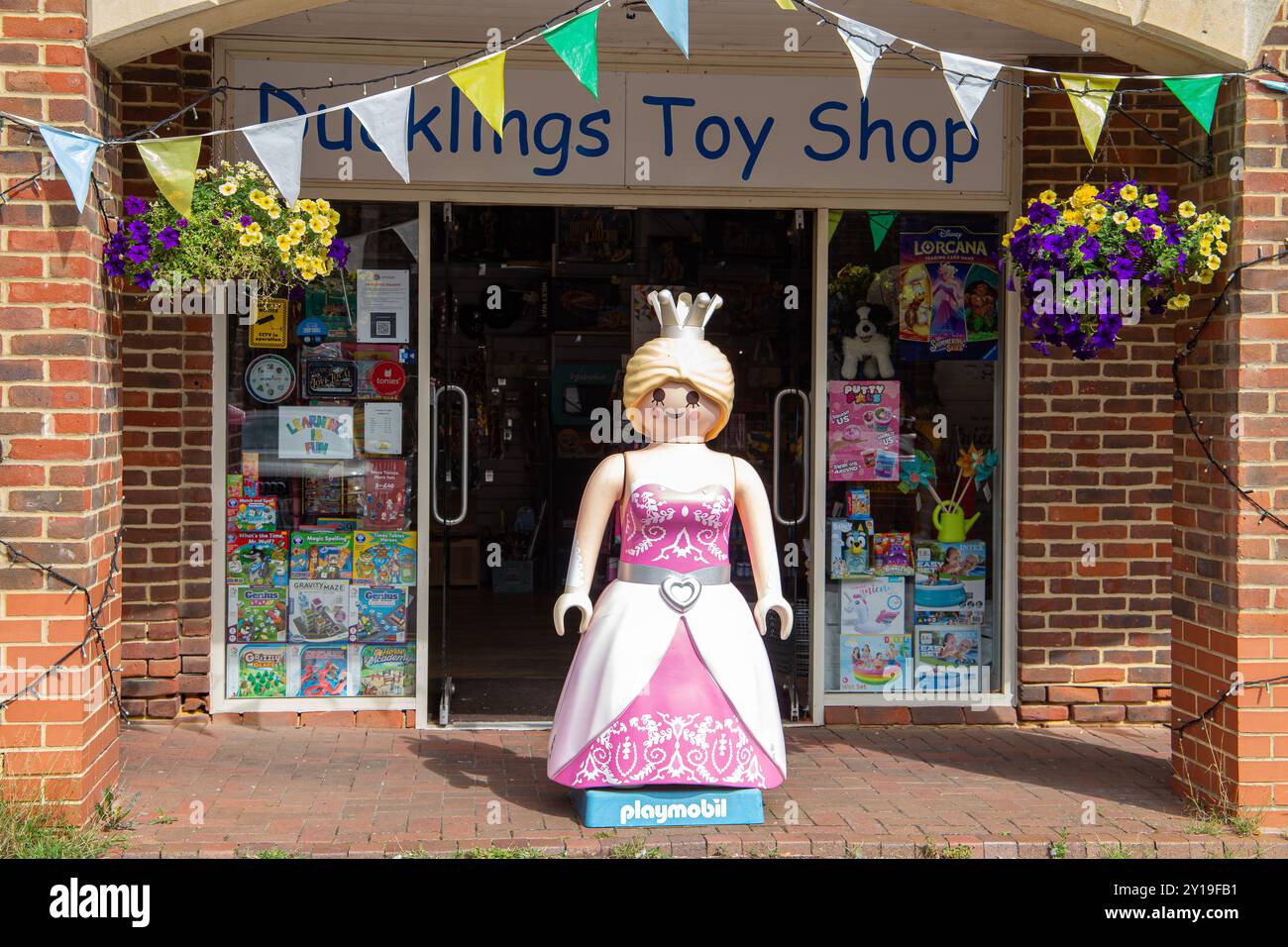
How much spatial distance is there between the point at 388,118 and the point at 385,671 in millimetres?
3104

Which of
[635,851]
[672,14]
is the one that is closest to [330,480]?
[635,851]

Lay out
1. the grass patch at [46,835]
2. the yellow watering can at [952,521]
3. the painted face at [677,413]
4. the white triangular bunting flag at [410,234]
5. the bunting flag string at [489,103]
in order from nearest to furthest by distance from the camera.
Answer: the grass patch at [46,835] → the bunting flag string at [489,103] → the painted face at [677,413] → the white triangular bunting flag at [410,234] → the yellow watering can at [952,521]

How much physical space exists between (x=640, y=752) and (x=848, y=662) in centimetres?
227

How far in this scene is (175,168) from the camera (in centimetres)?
498

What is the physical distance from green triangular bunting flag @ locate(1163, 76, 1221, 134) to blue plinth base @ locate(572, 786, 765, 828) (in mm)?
3156

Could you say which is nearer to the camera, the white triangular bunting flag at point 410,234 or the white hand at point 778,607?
the white hand at point 778,607

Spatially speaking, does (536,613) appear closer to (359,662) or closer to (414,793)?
(359,662)

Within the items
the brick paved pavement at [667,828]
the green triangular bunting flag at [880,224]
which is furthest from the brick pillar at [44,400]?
the green triangular bunting flag at [880,224]

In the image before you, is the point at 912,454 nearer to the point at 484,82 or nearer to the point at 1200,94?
the point at 1200,94

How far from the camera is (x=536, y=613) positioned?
10.2 meters

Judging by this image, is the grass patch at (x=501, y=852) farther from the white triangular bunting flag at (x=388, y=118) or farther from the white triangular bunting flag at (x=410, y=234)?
the white triangular bunting flag at (x=410, y=234)

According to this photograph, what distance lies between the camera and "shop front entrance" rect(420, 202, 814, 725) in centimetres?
713

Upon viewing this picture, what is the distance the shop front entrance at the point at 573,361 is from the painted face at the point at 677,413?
163cm

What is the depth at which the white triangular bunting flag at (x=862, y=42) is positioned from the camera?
495 centimetres
